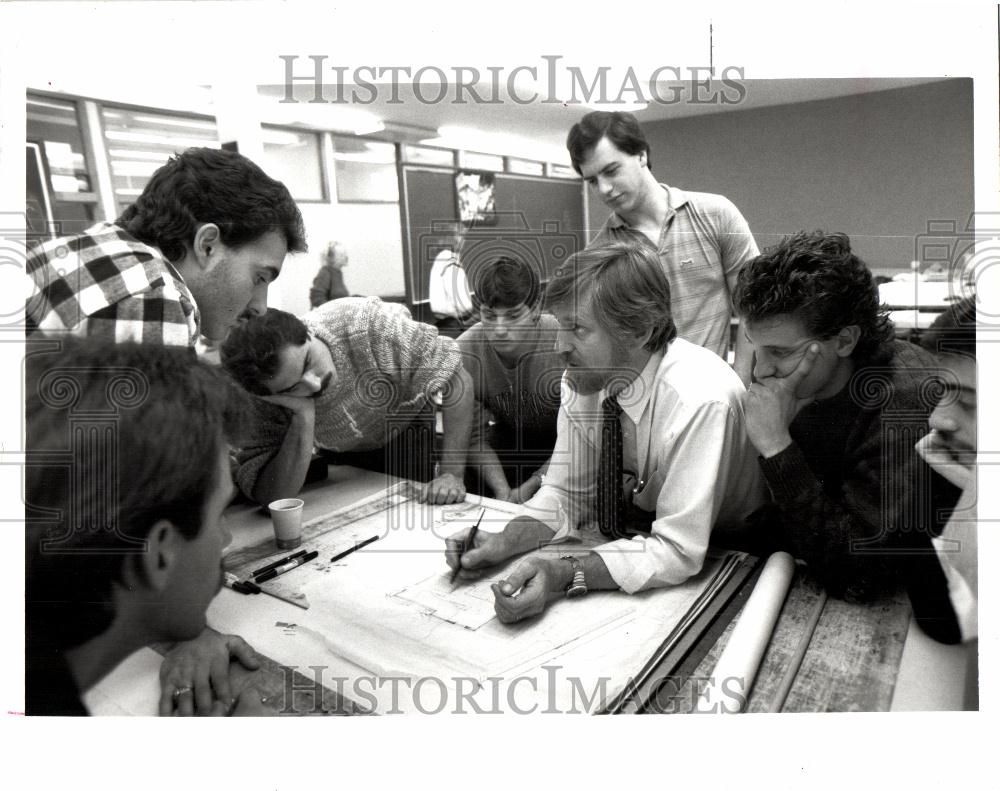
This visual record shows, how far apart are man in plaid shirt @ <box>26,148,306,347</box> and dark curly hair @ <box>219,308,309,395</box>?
22 mm

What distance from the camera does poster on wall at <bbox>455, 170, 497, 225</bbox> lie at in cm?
133

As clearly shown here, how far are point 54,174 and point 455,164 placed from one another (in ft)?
2.42

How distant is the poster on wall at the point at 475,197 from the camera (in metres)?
1.33

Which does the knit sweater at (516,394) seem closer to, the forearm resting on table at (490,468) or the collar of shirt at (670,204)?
the forearm resting on table at (490,468)

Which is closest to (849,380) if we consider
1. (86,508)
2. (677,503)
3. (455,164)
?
(677,503)

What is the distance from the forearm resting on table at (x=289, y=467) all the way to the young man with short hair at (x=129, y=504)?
103 millimetres

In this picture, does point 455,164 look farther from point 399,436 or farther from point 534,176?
point 399,436

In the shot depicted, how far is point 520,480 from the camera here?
4.70ft

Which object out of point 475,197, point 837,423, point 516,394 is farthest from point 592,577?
point 475,197

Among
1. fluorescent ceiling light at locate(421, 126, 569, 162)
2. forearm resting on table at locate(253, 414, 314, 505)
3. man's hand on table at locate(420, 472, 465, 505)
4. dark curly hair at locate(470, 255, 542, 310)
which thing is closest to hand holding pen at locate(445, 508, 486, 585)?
man's hand on table at locate(420, 472, 465, 505)

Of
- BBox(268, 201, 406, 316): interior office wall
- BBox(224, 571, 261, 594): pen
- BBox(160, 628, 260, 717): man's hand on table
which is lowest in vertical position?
BBox(160, 628, 260, 717): man's hand on table

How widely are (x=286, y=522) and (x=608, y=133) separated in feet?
3.11

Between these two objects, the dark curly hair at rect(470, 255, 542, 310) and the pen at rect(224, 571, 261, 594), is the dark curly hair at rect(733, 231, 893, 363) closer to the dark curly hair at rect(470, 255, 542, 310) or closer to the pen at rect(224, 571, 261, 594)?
the dark curly hair at rect(470, 255, 542, 310)

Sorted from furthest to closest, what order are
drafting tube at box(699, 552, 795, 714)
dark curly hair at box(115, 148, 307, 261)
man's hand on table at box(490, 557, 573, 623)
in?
dark curly hair at box(115, 148, 307, 261) < man's hand on table at box(490, 557, 573, 623) < drafting tube at box(699, 552, 795, 714)
